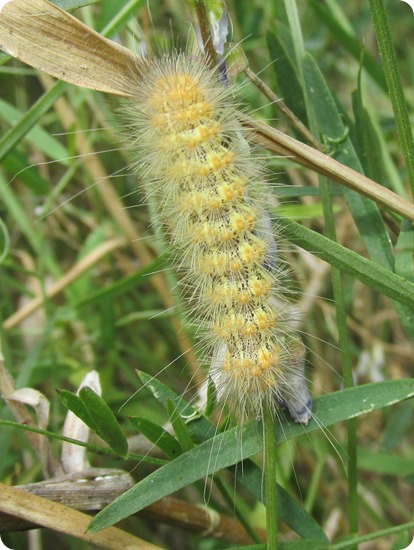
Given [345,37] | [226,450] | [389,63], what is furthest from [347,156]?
[345,37]

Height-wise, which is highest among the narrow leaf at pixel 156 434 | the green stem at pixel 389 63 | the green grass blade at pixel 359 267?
the green stem at pixel 389 63

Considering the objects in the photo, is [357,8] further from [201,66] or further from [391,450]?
[201,66]

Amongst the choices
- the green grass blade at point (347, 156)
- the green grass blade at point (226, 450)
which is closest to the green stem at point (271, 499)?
the green grass blade at point (226, 450)

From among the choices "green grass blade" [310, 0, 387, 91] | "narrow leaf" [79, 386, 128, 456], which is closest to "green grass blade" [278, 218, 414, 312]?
"narrow leaf" [79, 386, 128, 456]

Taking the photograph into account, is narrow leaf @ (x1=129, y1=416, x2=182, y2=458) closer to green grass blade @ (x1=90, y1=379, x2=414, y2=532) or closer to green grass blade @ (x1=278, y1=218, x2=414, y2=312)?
green grass blade @ (x1=90, y1=379, x2=414, y2=532)

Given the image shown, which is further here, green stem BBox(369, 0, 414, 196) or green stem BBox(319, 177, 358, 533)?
green stem BBox(319, 177, 358, 533)

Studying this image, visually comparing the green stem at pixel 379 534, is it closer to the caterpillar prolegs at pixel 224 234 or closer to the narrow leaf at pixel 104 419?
the caterpillar prolegs at pixel 224 234

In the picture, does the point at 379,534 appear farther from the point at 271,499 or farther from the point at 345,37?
the point at 345,37

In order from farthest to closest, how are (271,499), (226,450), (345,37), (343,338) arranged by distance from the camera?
(345,37)
(343,338)
(226,450)
(271,499)

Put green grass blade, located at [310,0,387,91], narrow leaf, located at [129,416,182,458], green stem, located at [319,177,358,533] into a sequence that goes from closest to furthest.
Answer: narrow leaf, located at [129,416,182,458] → green stem, located at [319,177,358,533] → green grass blade, located at [310,0,387,91]
